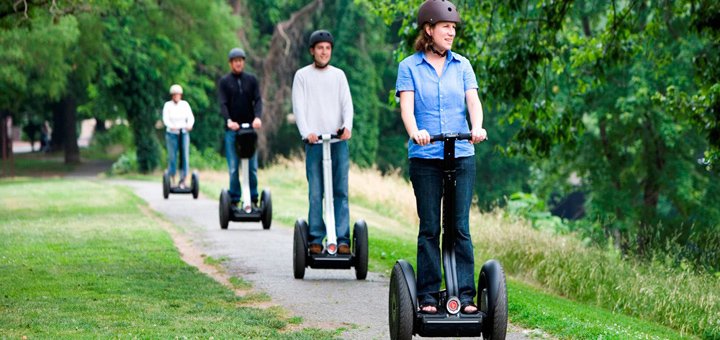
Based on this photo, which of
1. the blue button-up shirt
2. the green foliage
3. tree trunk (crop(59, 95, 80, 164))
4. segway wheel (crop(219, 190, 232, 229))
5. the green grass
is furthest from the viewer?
tree trunk (crop(59, 95, 80, 164))

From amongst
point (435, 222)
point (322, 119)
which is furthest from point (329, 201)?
point (435, 222)

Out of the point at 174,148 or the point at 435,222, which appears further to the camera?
the point at 174,148

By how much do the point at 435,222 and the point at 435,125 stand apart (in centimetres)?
58

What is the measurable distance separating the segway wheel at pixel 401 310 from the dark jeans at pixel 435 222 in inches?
5.0

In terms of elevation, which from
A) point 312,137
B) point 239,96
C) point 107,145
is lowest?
point 107,145

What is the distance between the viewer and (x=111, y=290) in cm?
995

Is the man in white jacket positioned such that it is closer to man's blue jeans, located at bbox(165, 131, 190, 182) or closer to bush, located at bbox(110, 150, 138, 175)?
man's blue jeans, located at bbox(165, 131, 190, 182)

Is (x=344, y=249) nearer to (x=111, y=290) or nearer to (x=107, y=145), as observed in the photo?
(x=111, y=290)

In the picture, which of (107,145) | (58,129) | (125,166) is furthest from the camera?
(107,145)

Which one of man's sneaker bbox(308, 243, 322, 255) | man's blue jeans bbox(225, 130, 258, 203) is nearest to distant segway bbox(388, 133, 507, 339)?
man's sneaker bbox(308, 243, 322, 255)

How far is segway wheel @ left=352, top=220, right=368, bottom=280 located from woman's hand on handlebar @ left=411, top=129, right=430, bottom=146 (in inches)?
154

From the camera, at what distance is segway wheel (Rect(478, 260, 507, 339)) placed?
22.2 feet

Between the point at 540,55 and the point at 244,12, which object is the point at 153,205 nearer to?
the point at 540,55

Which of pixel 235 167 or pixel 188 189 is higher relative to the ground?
pixel 235 167
